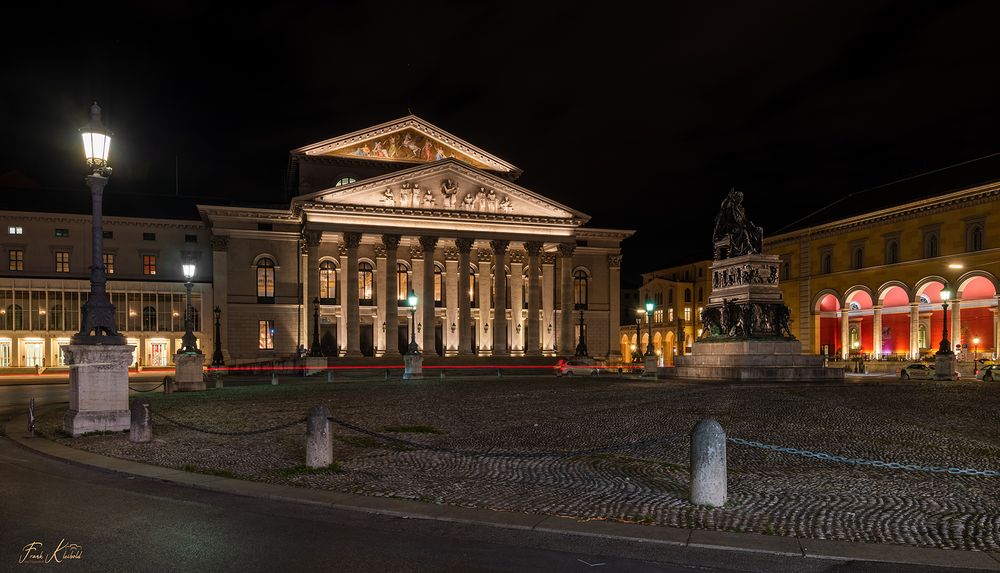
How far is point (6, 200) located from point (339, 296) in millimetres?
30077

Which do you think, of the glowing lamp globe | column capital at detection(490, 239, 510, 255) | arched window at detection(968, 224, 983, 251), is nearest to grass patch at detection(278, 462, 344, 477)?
the glowing lamp globe

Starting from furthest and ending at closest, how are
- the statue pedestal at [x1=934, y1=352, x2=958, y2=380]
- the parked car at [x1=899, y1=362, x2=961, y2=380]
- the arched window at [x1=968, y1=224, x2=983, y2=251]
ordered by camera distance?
the arched window at [x1=968, y1=224, x2=983, y2=251]
the parked car at [x1=899, y1=362, x2=961, y2=380]
the statue pedestal at [x1=934, y1=352, x2=958, y2=380]

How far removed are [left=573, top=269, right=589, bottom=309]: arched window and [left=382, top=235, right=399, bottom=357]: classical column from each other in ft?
65.8

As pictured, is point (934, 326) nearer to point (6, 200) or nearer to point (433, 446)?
point (433, 446)

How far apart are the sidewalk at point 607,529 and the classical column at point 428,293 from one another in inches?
1738

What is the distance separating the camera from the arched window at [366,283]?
5959 centimetres

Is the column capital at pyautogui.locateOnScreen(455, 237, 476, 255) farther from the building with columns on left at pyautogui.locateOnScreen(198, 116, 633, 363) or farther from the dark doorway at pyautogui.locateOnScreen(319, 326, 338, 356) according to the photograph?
the dark doorway at pyautogui.locateOnScreen(319, 326, 338, 356)

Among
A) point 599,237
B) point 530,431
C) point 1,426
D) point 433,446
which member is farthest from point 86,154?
point 599,237

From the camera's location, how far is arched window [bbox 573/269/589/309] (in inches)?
2633

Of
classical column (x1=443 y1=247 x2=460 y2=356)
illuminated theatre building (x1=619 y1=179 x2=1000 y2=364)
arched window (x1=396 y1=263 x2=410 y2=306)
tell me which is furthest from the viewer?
arched window (x1=396 y1=263 x2=410 y2=306)

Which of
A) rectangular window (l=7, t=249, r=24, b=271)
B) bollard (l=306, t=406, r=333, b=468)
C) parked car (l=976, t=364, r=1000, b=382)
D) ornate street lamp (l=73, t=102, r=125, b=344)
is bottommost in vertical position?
parked car (l=976, t=364, r=1000, b=382)

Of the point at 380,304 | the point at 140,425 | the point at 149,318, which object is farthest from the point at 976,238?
the point at 149,318

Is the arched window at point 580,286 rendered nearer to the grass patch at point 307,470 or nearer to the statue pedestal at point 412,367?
the statue pedestal at point 412,367

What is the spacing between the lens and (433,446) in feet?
42.3
